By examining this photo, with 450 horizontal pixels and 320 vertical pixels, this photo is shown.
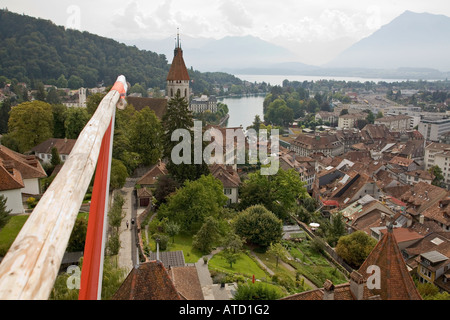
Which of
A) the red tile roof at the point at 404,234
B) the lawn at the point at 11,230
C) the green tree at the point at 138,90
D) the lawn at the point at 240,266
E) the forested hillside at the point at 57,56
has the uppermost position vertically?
the forested hillside at the point at 57,56

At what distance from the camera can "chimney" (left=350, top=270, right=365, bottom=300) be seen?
834cm

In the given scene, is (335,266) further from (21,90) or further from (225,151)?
(21,90)

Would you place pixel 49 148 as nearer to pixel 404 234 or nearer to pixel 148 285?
pixel 148 285

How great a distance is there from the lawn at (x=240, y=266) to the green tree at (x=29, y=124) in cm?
1497

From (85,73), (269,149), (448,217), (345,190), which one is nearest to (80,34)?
(85,73)

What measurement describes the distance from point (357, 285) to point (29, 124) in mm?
20946

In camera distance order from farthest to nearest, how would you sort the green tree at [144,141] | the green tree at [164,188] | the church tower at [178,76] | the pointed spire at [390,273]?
1. the church tower at [178,76]
2. the green tree at [144,141]
3. the green tree at [164,188]
4. the pointed spire at [390,273]

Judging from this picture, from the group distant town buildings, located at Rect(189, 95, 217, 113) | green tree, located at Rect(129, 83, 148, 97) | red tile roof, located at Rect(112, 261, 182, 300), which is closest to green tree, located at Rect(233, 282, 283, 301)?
red tile roof, located at Rect(112, 261, 182, 300)

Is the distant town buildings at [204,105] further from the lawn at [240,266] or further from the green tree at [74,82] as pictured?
the lawn at [240,266]

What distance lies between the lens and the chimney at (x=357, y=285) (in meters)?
8.34

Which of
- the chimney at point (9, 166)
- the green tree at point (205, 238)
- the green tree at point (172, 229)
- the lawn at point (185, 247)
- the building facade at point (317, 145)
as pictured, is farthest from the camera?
the building facade at point (317, 145)

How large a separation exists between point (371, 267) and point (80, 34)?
82249 mm

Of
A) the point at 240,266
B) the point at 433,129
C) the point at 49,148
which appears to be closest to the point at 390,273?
the point at 240,266

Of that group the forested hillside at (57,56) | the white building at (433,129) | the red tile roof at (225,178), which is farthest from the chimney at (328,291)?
the forested hillside at (57,56)
